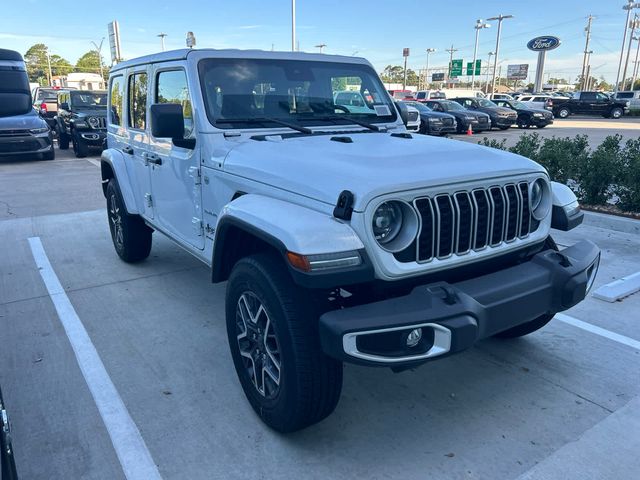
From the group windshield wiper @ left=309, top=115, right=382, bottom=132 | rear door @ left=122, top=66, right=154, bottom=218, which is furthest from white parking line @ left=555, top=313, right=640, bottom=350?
rear door @ left=122, top=66, right=154, bottom=218

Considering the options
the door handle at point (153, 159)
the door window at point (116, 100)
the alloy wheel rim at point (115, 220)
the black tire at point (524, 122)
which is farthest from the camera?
the black tire at point (524, 122)

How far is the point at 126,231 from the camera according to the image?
5355mm

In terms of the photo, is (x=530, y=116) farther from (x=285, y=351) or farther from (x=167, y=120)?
(x=285, y=351)

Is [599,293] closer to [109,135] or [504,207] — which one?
[504,207]

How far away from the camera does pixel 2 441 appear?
2.14 meters

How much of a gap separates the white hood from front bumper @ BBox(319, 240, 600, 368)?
1.59 feet

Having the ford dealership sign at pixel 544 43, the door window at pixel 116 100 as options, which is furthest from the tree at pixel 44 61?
the door window at pixel 116 100

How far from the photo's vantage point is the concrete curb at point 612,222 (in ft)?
20.7

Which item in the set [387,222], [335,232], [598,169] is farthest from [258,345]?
[598,169]

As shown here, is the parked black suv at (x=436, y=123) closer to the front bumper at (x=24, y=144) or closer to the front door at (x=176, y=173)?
the front bumper at (x=24, y=144)

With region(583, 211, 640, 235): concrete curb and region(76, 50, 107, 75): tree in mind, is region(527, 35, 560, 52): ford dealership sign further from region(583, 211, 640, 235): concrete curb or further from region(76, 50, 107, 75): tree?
region(76, 50, 107, 75): tree

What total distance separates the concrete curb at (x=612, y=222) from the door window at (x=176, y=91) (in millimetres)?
5330

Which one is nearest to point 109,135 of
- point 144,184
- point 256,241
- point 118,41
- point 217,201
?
point 144,184

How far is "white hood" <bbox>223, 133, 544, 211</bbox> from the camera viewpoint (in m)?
2.49
